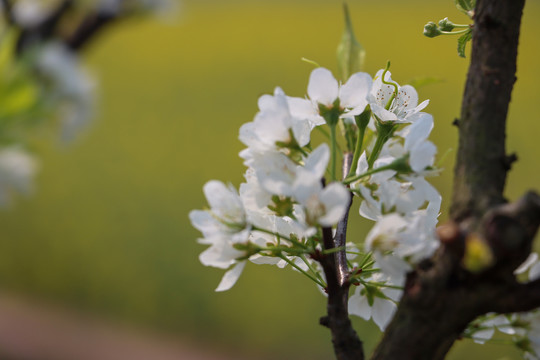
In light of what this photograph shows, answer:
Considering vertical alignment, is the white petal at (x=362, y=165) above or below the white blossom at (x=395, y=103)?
below

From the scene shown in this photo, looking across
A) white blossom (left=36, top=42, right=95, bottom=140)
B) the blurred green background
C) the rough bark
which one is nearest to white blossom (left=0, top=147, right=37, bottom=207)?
white blossom (left=36, top=42, right=95, bottom=140)

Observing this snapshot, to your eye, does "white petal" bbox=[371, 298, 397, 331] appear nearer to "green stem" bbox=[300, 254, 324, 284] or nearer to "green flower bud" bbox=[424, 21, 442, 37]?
"green stem" bbox=[300, 254, 324, 284]

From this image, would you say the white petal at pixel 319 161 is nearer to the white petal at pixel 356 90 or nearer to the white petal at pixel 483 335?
the white petal at pixel 356 90

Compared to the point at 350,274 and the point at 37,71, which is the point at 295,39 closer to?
the point at 37,71

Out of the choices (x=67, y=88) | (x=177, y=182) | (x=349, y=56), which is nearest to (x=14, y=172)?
(x=67, y=88)

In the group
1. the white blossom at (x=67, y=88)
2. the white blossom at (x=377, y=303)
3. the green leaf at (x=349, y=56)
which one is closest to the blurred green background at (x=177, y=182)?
the white blossom at (x=67, y=88)

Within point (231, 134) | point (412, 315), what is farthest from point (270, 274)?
point (412, 315)
